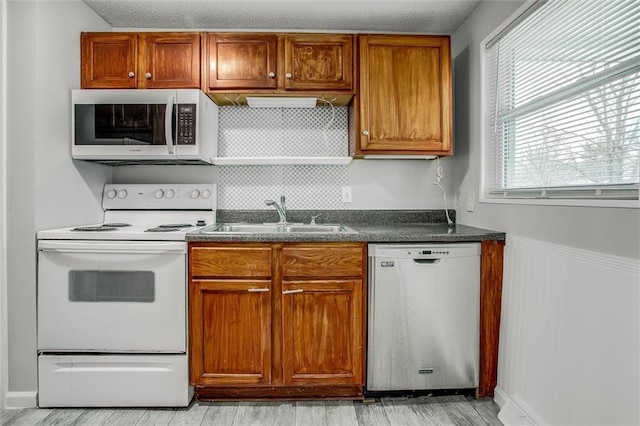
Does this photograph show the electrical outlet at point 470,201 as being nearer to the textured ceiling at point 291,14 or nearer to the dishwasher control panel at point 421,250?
the dishwasher control panel at point 421,250

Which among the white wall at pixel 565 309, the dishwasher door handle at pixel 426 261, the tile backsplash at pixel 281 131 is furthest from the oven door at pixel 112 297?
the white wall at pixel 565 309

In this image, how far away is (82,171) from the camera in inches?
90.7

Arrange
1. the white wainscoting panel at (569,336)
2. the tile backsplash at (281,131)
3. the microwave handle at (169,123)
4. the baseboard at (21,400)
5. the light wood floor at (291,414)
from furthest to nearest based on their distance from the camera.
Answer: the tile backsplash at (281,131) → the microwave handle at (169,123) → the baseboard at (21,400) → the light wood floor at (291,414) → the white wainscoting panel at (569,336)

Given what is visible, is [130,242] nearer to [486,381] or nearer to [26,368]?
[26,368]

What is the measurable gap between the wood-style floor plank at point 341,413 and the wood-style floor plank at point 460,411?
0.48 metres

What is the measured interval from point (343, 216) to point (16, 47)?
2019 mm

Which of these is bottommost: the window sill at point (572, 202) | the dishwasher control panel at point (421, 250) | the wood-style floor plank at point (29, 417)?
the wood-style floor plank at point (29, 417)

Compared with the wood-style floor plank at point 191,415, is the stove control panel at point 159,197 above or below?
above

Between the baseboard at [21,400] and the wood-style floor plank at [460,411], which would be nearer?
the wood-style floor plank at [460,411]

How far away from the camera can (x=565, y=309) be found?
1.52 m

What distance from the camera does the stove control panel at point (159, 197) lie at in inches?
99.4

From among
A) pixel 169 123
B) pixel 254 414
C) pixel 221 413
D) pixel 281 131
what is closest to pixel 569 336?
pixel 254 414

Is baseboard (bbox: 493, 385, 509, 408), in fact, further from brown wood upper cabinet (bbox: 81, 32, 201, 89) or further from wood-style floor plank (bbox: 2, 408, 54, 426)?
brown wood upper cabinet (bbox: 81, 32, 201, 89)

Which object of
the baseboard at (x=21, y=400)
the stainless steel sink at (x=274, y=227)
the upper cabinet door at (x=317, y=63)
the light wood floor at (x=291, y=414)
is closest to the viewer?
the light wood floor at (x=291, y=414)
